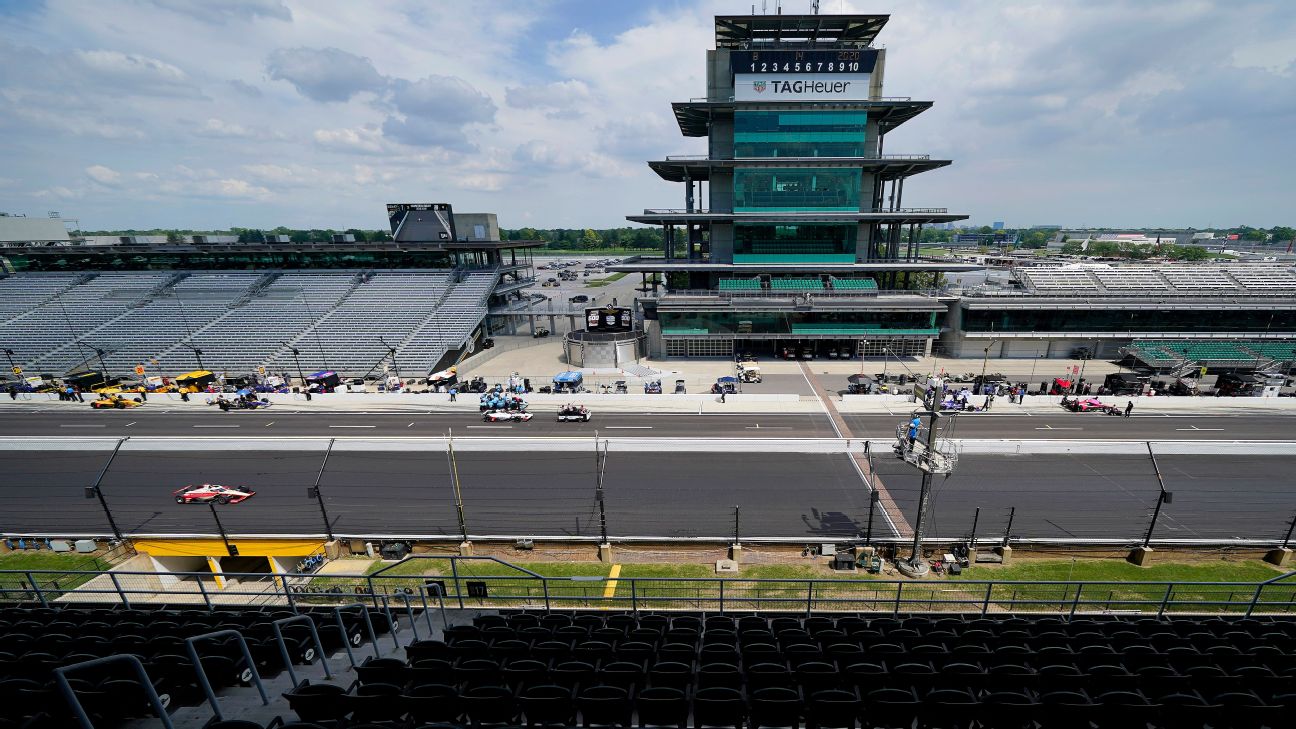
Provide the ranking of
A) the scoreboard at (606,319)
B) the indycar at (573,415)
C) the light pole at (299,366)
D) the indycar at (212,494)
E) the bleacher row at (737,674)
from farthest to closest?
the scoreboard at (606,319), the light pole at (299,366), the indycar at (573,415), the indycar at (212,494), the bleacher row at (737,674)

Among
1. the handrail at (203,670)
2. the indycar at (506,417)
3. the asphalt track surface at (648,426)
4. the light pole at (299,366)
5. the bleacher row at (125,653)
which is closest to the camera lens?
the handrail at (203,670)

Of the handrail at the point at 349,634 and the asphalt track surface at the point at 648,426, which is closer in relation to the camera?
the handrail at the point at 349,634

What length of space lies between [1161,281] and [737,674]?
6990 centimetres

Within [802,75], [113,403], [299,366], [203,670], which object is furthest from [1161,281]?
[113,403]

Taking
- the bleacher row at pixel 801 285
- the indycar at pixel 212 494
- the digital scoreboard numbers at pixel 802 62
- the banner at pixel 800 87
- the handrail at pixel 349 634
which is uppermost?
the digital scoreboard numbers at pixel 802 62

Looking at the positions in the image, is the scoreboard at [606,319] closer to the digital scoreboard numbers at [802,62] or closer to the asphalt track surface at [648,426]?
the asphalt track surface at [648,426]

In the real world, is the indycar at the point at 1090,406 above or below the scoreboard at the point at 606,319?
below

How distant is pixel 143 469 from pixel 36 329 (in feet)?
153

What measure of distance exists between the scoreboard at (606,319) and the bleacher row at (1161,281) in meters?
42.2

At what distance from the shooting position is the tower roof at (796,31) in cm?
4441

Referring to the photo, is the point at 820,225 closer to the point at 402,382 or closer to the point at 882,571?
the point at 882,571

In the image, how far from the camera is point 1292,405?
32.7 metres

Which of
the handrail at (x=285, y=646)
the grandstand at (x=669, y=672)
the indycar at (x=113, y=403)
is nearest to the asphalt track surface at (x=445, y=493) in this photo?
the grandstand at (x=669, y=672)

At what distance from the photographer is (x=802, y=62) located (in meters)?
43.8
